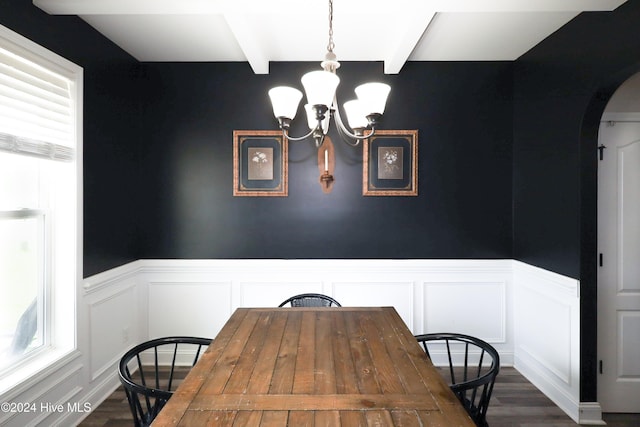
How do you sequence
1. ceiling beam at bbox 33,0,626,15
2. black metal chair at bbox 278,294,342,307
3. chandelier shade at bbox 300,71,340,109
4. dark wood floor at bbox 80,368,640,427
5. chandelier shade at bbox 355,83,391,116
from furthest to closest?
black metal chair at bbox 278,294,342,307 < dark wood floor at bbox 80,368,640,427 < ceiling beam at bbox 33,0,626,15 < chandelier shade at bbox 355,83,391,116 < chandelier shade at bbox 300,71,340,109

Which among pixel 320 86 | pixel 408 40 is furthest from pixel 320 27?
pixel 320 86

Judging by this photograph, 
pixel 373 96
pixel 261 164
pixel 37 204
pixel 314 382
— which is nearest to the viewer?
pixel 314 382

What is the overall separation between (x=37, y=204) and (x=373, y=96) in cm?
208

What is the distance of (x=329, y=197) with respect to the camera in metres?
3.15

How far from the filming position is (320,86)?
1.47 metres

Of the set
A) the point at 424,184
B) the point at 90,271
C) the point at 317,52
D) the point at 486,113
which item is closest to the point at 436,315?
the point at 424,184

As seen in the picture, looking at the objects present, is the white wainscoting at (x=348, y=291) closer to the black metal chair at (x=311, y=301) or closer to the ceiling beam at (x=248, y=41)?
the black metal chair at (x=311, y=301)

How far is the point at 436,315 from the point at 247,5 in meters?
2.79

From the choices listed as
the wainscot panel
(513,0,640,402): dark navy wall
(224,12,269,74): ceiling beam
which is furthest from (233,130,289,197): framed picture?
the wainscot panel

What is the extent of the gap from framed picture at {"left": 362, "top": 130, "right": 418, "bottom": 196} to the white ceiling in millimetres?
580

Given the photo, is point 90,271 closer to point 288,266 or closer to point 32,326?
point 32,326

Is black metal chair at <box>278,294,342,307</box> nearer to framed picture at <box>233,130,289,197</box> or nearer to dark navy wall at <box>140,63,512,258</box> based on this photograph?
dark navy wall at <box>140,63,512,258</box>

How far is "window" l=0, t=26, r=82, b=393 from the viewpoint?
6.16ft

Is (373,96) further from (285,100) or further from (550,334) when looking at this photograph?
(550,334)
